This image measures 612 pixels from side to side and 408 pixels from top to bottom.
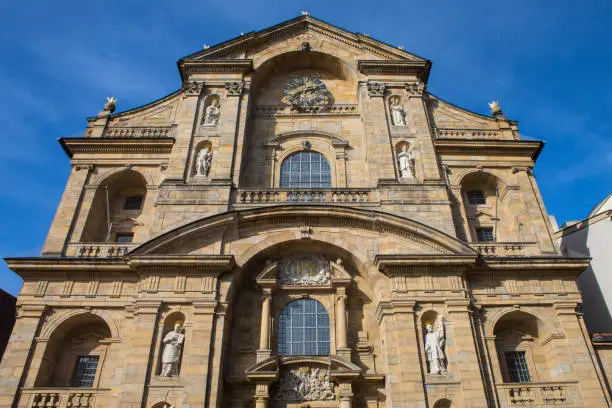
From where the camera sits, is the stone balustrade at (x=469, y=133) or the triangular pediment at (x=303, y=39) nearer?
the stone balustrade at (x=469, y=133)

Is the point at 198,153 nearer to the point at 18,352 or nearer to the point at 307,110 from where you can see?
the point at 307,110

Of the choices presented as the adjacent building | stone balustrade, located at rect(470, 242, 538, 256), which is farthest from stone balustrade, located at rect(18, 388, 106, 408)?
stone balustrade, located at rect(470, 242, 538, 256)

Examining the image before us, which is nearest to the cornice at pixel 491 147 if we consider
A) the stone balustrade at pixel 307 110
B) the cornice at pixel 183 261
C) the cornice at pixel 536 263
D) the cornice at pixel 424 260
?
the stone balustrade at pixel 307 110

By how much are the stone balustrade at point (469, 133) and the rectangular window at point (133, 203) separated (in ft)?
40.0

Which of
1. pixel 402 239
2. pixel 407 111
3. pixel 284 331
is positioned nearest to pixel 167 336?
pixel 284 331

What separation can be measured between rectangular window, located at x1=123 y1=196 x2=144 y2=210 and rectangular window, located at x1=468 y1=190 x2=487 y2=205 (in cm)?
1285

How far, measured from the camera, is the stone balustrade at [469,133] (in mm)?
20547

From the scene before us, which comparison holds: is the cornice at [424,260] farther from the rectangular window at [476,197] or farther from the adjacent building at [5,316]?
the adjacent building at [5,316]

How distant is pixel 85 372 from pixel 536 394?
13237 millimetres

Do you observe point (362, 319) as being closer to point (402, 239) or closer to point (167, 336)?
point (402, 239)

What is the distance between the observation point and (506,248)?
55.7 feet

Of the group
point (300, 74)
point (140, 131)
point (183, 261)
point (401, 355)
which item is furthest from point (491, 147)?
point (140, 131)

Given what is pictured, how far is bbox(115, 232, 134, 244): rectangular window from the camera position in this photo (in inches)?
727

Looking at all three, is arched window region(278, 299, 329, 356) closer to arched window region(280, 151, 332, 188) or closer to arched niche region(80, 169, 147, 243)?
arched window region(280, 151, 332, 188)
